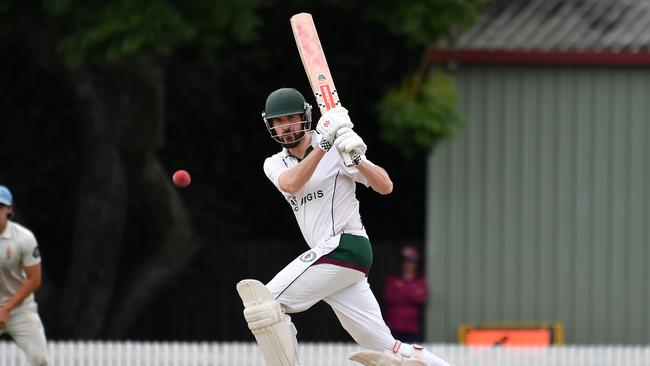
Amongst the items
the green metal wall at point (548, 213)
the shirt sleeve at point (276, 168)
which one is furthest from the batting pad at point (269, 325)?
the green metal wall at point (548, 213)

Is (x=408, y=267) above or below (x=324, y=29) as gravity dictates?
below

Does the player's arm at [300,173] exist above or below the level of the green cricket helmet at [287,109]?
below

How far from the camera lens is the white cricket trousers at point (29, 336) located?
7559 millimetres

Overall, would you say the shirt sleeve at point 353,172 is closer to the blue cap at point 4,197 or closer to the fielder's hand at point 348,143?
the fielder's hand at point 348,143

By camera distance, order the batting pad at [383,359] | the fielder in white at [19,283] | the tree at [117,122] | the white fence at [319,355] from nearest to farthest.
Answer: the batting pad at [383,359]
the fielder in white at [19,283]
the tree at [117,122]
the white fence at [319,355]

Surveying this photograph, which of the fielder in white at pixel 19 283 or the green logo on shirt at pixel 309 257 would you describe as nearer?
the green logo on shirt at pixel 309 257

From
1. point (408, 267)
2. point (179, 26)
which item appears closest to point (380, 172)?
point (179, 26)

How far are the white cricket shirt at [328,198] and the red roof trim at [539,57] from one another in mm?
5216

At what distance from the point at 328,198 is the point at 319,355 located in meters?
3.95

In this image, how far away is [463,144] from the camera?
11.1 metres

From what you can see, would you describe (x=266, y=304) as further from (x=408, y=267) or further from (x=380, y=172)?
(x=408, y=267)

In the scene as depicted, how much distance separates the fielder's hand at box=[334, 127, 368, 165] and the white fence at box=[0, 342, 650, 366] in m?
4.19

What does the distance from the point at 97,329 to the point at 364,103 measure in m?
3.46

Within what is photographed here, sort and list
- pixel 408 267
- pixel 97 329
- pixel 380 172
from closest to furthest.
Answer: pixel 380 172 < pixel 408 267 < pixel 97 329
